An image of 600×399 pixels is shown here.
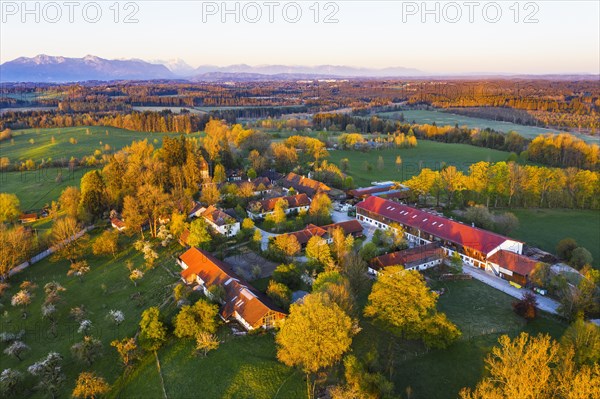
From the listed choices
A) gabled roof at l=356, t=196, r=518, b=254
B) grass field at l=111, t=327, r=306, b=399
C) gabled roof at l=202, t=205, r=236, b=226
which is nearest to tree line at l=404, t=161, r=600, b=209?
gabled roof at l=356, t=196, r=518, b=254

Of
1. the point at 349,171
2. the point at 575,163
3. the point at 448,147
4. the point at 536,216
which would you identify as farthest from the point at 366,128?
the point at 536,216

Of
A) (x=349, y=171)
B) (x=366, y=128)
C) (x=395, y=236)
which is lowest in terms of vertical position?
(x=395, y=236)

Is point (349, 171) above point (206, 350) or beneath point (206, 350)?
above

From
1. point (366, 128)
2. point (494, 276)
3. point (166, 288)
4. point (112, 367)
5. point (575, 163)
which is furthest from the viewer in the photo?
point (366, 128)

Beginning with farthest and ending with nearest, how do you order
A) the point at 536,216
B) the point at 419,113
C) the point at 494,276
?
1. the point at 419,113
2. the point at 536,216
3. the point at 494,276

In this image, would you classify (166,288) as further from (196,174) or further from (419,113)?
(419,113)

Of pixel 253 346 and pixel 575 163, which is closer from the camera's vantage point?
pixel 253 346

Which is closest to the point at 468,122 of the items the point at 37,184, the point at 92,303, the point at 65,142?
the point at 65,142
